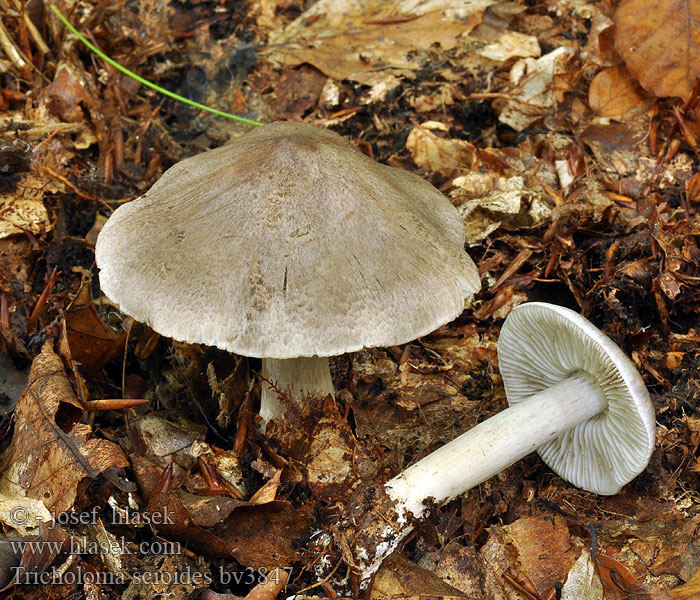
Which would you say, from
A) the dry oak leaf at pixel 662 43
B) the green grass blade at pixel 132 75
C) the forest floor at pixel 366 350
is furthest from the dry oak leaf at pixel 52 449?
the dry oak leaf at pixel 662 43

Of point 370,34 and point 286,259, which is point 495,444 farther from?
point 370,34

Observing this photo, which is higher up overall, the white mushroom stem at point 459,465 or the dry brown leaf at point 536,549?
the white mushroom stem at point 459,465

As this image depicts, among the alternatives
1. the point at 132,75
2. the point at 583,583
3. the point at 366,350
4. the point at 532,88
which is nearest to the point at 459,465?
the point at 583,583

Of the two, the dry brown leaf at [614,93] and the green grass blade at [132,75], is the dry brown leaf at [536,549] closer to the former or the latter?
the dry brown leaf at [614,93]

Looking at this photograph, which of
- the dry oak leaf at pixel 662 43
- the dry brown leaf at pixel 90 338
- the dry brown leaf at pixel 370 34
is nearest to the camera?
the dry brown leaf at pixel 90 338

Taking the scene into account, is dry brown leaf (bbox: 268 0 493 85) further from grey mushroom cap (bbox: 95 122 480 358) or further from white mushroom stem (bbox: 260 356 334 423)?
white mushroom stem (bbox: 260 356 334 423)

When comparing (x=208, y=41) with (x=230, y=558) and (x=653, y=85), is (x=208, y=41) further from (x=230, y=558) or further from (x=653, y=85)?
(x=230, y=558)
